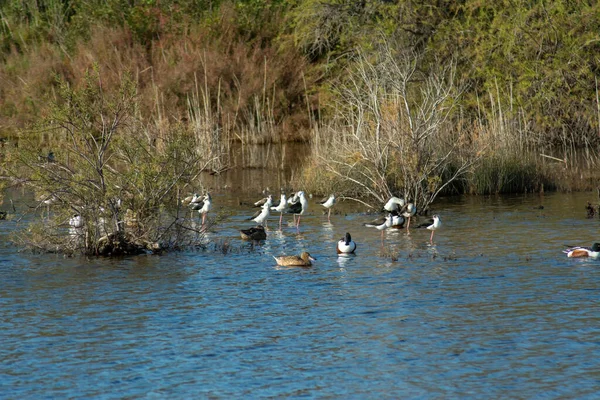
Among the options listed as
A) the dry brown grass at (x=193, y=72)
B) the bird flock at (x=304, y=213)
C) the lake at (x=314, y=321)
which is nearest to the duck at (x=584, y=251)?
the bird flock at (x=304, y=213)

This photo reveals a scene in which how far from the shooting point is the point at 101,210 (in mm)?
15906

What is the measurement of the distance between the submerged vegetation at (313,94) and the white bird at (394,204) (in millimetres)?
534

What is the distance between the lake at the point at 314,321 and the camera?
9.47m

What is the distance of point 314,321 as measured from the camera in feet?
38.6

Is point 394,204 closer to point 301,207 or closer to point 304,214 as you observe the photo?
point 301,207

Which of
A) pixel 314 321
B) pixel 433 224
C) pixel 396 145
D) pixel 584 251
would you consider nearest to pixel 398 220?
pixel 433 224

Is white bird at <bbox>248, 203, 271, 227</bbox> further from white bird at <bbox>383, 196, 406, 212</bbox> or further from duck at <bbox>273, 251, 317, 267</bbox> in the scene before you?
duck at <bbox>273, 251, 317, 267</bbox>

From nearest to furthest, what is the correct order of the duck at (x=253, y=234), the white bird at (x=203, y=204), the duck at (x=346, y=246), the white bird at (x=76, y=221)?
the white bird at (x=76, y=221) < the duck at (x=346, y=246) < the duck at (x=253, y=234) < the white bird at (x=203, y=204)

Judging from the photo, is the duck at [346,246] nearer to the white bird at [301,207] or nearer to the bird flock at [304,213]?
the bird flock at [304,213]

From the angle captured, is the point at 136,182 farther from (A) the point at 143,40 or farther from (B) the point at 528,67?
(A) the point at 143,40

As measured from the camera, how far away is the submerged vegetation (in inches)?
645

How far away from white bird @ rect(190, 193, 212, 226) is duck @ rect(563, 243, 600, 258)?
744cm

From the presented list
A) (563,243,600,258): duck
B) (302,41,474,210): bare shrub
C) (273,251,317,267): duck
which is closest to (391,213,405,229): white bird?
(302,41,474,210): bare shrub

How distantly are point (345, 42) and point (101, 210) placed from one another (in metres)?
21.2
